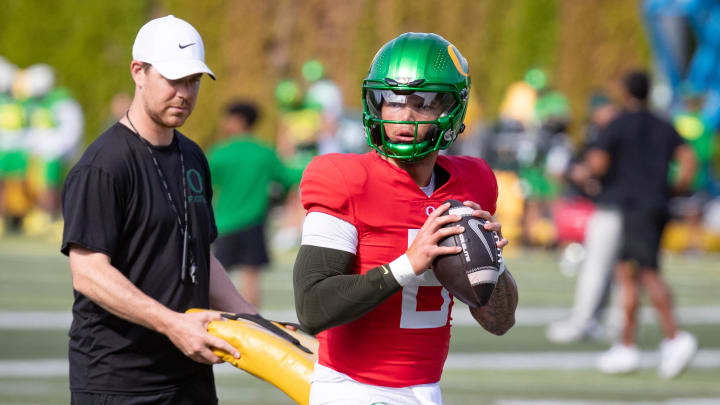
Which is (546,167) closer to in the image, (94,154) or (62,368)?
(62,368)

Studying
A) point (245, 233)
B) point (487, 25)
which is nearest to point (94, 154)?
point (245, 233)

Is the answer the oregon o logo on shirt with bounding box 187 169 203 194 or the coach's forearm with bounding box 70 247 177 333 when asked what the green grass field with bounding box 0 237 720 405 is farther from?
the coach's forearm with bounding box 70 247 177 333

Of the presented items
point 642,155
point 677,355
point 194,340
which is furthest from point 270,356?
point 642,155

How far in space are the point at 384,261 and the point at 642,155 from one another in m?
6.07

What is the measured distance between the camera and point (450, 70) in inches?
128

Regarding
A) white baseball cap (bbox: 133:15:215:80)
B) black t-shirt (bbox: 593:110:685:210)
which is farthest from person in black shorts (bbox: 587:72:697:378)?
white baseball cap (bbox: 133:15:215:80)

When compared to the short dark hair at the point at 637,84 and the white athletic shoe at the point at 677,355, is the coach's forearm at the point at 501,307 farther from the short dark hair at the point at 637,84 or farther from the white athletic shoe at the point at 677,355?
the short dark hair at the point at 637,84

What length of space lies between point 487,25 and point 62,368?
59.1ft

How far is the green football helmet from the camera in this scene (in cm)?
319

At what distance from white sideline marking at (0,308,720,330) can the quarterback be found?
6282mm

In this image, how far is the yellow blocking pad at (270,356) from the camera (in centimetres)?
367

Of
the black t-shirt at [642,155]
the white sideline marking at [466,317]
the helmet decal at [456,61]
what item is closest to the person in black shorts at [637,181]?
the black t-shirt at [642,155]

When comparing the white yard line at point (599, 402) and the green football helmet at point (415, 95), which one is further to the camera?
the white yard line at point (599, 402)

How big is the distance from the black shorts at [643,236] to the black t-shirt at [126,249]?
5.19 m
